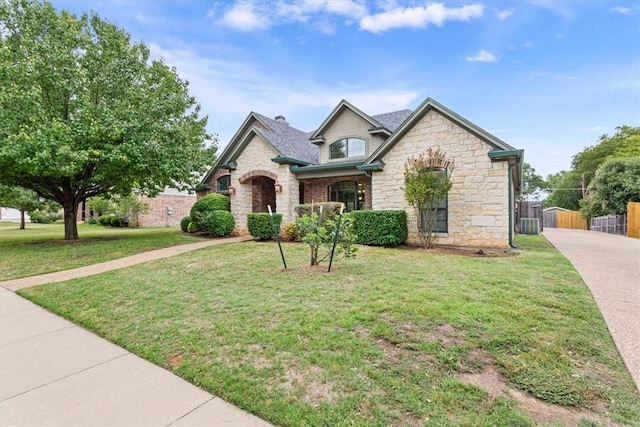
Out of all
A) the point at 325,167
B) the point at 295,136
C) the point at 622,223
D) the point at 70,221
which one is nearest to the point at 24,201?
the point at 70,221

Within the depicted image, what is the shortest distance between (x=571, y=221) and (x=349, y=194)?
2405 cm

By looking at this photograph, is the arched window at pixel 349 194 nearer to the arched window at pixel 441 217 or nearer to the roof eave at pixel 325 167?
the roof eave at pixel 325 167

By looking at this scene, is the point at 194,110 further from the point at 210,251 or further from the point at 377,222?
the point at 377,222

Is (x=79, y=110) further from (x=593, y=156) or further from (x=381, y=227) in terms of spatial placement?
(x=593, y=156)

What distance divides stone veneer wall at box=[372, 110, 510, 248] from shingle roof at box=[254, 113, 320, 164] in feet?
17.1

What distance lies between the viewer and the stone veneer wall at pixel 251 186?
14.0m

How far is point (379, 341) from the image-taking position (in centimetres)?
348

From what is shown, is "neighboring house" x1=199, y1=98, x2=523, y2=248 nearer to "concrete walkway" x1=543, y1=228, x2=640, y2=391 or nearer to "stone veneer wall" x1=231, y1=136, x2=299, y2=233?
"stone veneer wall" x1=231, y1=136, x2=299, y2=233

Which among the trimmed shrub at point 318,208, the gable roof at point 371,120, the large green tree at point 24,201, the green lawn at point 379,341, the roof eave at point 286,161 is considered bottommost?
the green lawn at point 379,341

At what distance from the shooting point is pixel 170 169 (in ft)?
38.8

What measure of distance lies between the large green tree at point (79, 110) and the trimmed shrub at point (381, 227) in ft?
24.0

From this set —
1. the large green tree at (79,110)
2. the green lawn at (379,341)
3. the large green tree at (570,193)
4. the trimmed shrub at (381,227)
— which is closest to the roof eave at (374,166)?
the trimmed shrub at (381,227)

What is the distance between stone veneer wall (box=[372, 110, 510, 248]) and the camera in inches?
395

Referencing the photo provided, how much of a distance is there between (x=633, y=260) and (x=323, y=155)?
439 inches
